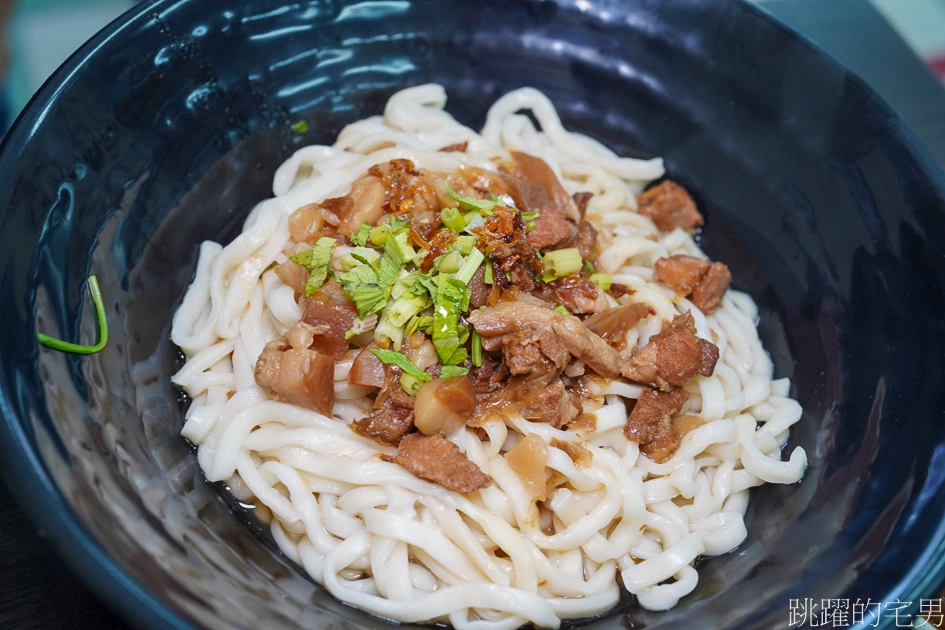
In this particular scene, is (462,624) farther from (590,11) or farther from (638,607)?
(590,11)

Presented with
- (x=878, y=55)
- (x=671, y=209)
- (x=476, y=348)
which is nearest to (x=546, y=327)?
(x=476, y=348)

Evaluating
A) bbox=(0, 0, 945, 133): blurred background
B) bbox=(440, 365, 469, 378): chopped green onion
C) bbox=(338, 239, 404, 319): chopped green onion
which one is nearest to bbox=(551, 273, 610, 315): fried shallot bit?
bbox=(440, 365, 469, 378): chopped green onion

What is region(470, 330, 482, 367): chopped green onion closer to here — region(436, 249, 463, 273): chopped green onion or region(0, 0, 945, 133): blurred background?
region(436, 249, 463, 273): chopped green onion

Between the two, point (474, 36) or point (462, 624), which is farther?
point (474, 36)

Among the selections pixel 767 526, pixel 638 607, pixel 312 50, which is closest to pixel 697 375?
pixel 767 526

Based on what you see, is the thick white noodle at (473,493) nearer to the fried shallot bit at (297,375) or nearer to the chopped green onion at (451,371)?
the fried shallot bit at (297,375)

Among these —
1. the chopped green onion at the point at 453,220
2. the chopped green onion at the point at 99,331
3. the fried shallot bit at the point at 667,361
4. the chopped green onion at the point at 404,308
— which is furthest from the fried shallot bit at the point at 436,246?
the chopped green onion at the point at 99,331
